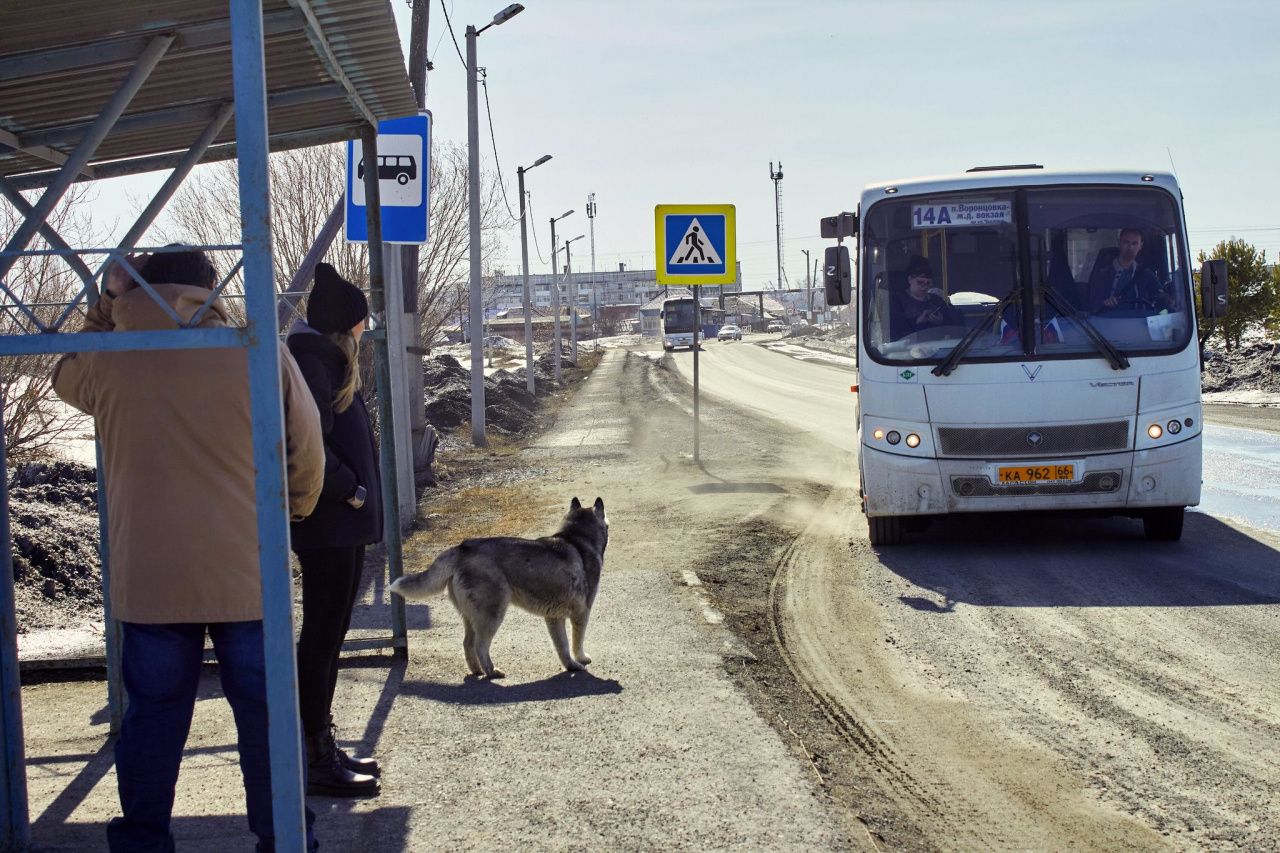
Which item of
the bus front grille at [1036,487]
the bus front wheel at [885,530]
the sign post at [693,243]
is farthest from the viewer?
the sign post at [693,243]

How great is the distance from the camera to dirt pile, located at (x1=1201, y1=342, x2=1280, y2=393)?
27.0 metres

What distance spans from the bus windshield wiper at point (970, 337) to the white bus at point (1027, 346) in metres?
0.01

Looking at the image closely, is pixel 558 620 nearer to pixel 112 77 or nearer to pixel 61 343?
pixel 112 77

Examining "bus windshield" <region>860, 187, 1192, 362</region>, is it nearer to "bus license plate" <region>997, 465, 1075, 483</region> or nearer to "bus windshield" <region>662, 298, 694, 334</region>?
"bus license plate" <region>997, 465, 1075, 483</region>

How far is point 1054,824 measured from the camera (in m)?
4.61

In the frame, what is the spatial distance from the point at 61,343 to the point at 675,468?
46.7 feet

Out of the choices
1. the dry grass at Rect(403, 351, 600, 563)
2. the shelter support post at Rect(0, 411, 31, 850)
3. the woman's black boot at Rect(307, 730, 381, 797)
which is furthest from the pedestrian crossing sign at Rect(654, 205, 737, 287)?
the shelter support post at Rect(0, 411, 31, 850)

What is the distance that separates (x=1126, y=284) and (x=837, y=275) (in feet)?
7.57

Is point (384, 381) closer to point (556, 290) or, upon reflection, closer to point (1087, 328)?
point (1087, 328)

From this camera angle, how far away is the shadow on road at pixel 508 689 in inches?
249

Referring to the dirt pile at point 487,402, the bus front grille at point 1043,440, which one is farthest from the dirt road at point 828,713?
the dirt pile at point 487,402

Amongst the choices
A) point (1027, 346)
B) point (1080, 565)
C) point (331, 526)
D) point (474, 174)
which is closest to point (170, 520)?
point (331, 526)

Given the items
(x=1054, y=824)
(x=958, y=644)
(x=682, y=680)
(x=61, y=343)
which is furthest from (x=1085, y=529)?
(x=61, y=343)

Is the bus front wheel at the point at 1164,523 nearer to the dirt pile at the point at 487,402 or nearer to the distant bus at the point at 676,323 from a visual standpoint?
the dirt pile at the point at 487,402
